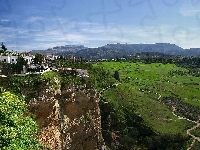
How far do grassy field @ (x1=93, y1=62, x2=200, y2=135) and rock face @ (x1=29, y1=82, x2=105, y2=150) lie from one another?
3595 cm

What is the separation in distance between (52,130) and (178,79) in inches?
4479

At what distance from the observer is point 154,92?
386 feet

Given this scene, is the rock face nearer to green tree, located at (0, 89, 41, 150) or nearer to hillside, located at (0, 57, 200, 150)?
hillside, located at (0, 57, 200, 150)

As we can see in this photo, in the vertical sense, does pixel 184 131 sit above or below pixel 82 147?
below

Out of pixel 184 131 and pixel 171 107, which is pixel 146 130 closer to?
pixel 184 131

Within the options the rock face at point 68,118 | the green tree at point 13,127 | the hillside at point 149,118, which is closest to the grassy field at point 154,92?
the hillside at point 149,118

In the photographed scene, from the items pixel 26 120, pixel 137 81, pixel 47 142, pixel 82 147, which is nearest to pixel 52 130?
pixel 47 142

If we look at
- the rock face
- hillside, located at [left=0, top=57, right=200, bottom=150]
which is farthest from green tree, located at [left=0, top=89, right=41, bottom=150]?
the rock face

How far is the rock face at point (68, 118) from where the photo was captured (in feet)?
122

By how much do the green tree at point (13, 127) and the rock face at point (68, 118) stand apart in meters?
10.5

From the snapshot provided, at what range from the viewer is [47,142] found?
37.3 m

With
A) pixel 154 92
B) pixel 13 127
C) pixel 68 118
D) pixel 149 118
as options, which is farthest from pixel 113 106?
pixel 13 127

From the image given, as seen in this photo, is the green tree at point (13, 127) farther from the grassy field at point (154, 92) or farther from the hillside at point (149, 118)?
the grassy field at point (154, 92)

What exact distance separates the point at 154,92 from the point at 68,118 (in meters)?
76.4
